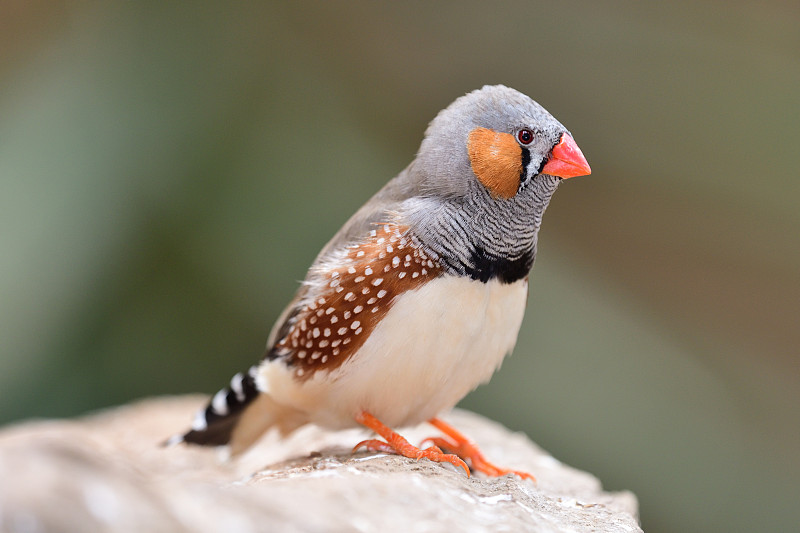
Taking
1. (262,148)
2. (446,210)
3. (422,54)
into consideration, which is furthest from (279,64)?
(446,210)

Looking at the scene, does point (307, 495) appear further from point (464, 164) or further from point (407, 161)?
point (407, 161)

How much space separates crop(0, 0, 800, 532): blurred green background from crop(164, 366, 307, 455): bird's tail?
99.3 inches

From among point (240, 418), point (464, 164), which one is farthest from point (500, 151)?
point (240, 418)

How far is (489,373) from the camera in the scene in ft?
11.1

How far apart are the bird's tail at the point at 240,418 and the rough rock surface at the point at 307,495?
0.91 feet

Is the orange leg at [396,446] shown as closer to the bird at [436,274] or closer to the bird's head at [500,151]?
the bird at [436,274]

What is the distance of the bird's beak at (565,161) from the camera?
2969mm

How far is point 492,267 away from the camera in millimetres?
3047

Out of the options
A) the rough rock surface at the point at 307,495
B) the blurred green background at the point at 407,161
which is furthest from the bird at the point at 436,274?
the blurred green background at the point at 407,161

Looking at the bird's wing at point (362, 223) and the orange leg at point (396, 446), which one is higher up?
the bird's wing at point (362, 223)

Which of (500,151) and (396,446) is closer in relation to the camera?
(500,151)

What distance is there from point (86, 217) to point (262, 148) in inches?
61.3

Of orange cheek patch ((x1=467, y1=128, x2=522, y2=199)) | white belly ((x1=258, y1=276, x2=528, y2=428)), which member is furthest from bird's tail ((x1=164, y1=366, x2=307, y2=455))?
orange cheek patch ((x1=467, y1=128, x2=522, y2=199))

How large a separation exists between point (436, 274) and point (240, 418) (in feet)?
4.66
